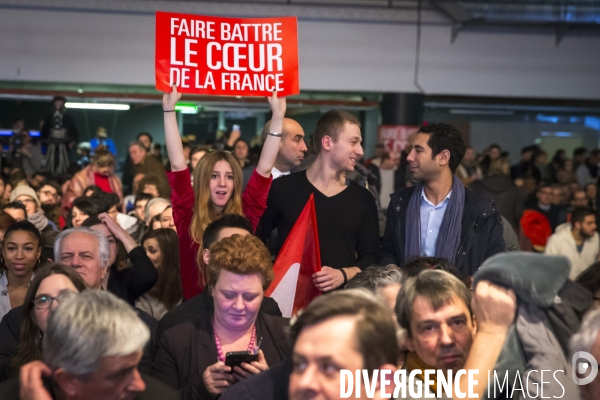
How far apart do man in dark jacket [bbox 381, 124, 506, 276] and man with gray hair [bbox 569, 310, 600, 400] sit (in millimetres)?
2130

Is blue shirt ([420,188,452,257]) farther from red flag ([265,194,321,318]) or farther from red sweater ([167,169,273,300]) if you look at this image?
red sweater ([167,169,273,300])

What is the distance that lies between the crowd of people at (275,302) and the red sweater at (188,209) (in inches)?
0.4

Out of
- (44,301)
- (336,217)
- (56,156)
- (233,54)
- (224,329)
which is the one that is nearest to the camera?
(44,301)

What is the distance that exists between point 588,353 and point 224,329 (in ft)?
4.96

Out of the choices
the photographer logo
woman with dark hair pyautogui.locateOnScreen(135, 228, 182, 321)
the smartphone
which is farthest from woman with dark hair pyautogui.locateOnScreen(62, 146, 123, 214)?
the photographer logo

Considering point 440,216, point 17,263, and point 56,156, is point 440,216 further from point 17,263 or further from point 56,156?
point 56,156

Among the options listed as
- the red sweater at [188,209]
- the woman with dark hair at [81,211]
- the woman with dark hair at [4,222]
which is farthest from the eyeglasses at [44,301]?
the woman with dark hair at [81,211]

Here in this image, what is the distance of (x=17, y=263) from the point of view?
207 inches

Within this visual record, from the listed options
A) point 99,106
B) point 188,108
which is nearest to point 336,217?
point 188,108

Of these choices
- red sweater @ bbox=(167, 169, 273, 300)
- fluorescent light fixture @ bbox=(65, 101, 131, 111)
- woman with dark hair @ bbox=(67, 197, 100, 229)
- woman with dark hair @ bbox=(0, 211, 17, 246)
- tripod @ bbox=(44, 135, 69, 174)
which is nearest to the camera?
red sweater @ bbox=(167, 169, 273, 300)

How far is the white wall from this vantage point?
52.0 ft

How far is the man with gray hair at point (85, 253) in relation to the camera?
4285 millimetres

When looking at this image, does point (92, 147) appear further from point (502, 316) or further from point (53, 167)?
point (502, 316)

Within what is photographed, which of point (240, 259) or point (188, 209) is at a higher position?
point (188, 209)
